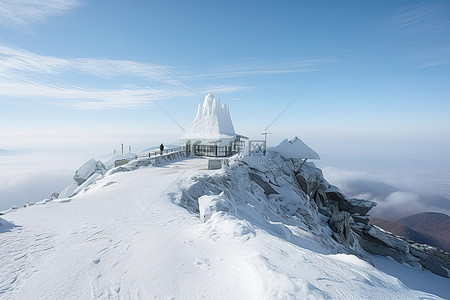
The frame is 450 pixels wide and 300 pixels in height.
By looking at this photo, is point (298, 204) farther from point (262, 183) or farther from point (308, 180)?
point (308, 180)

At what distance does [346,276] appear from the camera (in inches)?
175

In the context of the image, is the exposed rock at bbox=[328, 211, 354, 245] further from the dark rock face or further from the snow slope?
the snow slope

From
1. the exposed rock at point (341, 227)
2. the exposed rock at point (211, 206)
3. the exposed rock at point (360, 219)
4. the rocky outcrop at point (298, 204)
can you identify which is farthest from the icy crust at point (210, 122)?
the exposed rock at point (211, 206)

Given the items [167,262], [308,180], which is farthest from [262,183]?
[167,262]

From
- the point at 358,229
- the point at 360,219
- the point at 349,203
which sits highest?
the point at 349,203

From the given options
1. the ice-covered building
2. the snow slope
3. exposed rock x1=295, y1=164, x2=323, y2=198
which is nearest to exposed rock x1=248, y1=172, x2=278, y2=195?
exposed rock x1=295, y1=164, x2=323, y2=198

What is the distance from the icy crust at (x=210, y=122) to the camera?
111 feet

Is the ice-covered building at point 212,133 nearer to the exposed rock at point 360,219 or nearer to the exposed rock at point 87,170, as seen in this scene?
Answer: the exposed rock at point 87,170

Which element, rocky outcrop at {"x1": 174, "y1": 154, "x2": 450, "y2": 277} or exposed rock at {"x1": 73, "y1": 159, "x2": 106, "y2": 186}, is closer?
rocky outcrop at {"x1": 174, "y1": 154, "x2": 450, "y2": 277}

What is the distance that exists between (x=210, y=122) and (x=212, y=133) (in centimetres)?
281

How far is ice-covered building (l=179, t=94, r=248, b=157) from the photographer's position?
106ft

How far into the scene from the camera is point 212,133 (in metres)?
33.8

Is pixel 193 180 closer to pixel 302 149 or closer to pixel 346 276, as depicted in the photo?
pixel 346 276

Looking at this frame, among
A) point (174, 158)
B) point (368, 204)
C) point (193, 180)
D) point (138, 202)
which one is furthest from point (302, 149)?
point (138, 202)
